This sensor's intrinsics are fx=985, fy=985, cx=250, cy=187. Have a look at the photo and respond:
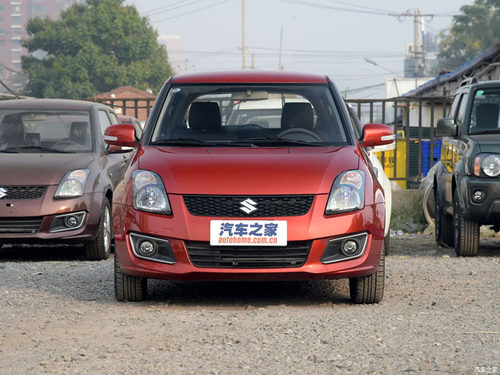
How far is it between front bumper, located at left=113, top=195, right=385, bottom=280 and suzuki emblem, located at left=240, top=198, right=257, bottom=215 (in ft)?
0.66

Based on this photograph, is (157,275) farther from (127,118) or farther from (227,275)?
(127,118)

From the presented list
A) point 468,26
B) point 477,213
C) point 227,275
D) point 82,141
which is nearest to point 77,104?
point 82,141

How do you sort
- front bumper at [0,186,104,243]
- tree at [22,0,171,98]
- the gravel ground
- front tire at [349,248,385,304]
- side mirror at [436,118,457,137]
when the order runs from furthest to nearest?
tree at [22,0,171,98] < side mirror at [436,118,457,137] < front bumper at [0,186,104,243] < front tire at [349,248,385,304] < the gravel ground

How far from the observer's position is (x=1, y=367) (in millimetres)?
4875

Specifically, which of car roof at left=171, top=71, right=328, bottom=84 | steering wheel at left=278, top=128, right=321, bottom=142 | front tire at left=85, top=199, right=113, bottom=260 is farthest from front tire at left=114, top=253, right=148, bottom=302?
front tire at left=85, top=199, right=113, bottom=260

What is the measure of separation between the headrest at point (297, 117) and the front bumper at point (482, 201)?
3.24m

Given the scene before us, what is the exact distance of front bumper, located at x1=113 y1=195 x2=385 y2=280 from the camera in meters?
6.49

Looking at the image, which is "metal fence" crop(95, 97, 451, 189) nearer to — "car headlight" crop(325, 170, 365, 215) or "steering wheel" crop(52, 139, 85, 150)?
"steering wheel" crop(52, 139, 85, 150)

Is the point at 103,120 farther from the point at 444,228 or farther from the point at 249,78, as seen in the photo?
the point at 444,228

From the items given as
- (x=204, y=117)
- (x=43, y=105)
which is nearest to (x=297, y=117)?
(x=204, y=117)

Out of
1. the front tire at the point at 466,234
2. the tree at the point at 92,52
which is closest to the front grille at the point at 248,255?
the front tire at the point at 466,234

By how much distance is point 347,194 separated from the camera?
668cm

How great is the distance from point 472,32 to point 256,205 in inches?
3521

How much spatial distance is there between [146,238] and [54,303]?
3.07 feet
